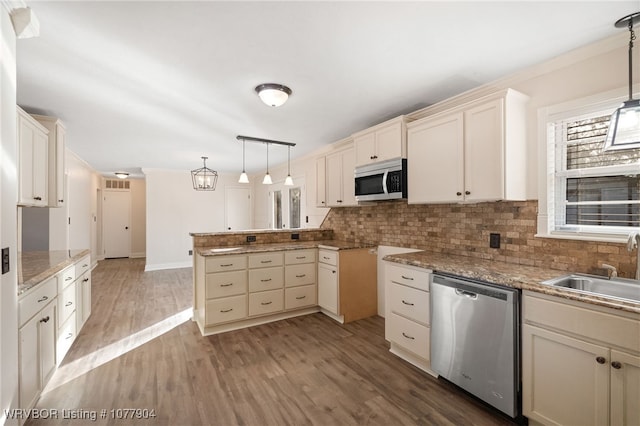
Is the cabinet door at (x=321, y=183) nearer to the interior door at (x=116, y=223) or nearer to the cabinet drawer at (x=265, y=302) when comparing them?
the cabinet drawer at (x=265, y=302)

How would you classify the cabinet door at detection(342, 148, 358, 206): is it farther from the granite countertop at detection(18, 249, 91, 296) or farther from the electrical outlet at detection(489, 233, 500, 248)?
the granite countertop at detection(18, 249, 91, 296)

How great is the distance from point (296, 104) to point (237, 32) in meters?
1.20

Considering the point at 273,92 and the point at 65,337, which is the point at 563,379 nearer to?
the point at 273,92

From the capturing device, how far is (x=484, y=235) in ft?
8.27

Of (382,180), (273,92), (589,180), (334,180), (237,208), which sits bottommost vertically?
(237,208)

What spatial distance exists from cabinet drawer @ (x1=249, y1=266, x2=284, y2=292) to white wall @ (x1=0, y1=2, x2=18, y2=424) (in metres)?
1.99

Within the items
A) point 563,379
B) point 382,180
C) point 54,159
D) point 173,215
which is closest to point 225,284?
point 382,180

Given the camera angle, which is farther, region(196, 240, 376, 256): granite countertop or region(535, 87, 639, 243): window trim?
region(196, 240, 376, 256): granite countertop

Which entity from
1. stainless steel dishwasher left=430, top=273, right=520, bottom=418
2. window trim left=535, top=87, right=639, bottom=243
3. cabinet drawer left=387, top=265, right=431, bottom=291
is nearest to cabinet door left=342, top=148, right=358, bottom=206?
cabinet drawer left=387, top=265, right=431, bottom=291

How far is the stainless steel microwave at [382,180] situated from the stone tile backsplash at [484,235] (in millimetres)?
432

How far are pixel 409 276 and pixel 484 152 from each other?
3.81 feet

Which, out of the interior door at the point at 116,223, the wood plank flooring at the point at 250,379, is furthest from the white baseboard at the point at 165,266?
the wood plank flooring at the point at 250,379

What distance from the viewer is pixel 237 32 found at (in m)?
1.73

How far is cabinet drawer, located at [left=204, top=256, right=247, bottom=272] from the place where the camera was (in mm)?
3145
